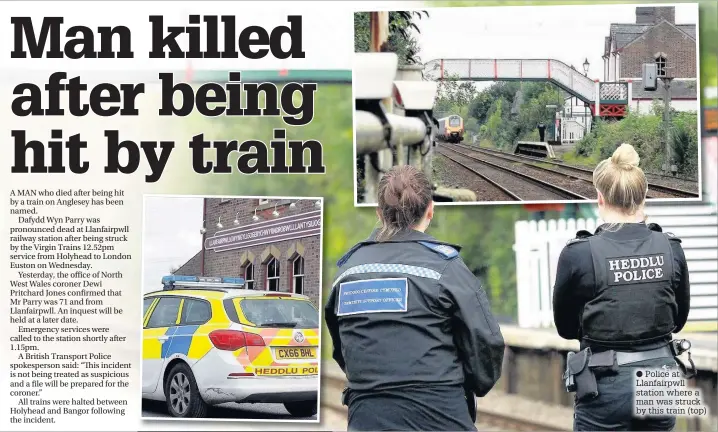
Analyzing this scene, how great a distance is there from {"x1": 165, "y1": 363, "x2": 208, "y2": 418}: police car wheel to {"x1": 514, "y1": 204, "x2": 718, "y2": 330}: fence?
202 cm

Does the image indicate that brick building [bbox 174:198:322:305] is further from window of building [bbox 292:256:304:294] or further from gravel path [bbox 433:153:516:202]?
gravel path [bbox 433:153:516:202]

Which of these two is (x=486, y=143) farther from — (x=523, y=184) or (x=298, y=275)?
(x=298, y=275)

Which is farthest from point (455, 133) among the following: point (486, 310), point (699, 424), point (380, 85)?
point (486, 310)

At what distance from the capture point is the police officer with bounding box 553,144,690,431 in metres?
3.91

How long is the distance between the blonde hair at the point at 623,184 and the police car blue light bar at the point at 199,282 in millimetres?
2821

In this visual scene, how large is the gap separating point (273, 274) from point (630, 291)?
278cm

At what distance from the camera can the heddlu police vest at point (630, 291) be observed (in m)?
3.91

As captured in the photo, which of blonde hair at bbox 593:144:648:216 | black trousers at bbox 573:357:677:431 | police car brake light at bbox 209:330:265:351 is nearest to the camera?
black trousers at bbox 573:357:677:431

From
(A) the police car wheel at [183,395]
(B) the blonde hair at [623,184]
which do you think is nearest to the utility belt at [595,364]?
(B) the blonde hair at [623,184]

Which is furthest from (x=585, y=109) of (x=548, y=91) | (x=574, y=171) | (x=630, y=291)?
(x=630, y=291)

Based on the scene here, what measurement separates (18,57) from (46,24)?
266mm

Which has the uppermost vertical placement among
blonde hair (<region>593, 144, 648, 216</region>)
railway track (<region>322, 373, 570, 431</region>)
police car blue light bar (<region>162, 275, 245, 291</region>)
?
blonde hair (<region>593, 144, 648, 216</region>)

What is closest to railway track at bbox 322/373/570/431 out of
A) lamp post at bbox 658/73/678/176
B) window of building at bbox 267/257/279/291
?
window of building at bbox 267/257/279/291

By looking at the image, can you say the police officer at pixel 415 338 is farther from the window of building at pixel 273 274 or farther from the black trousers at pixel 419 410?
the window of building at pixel 273 274
